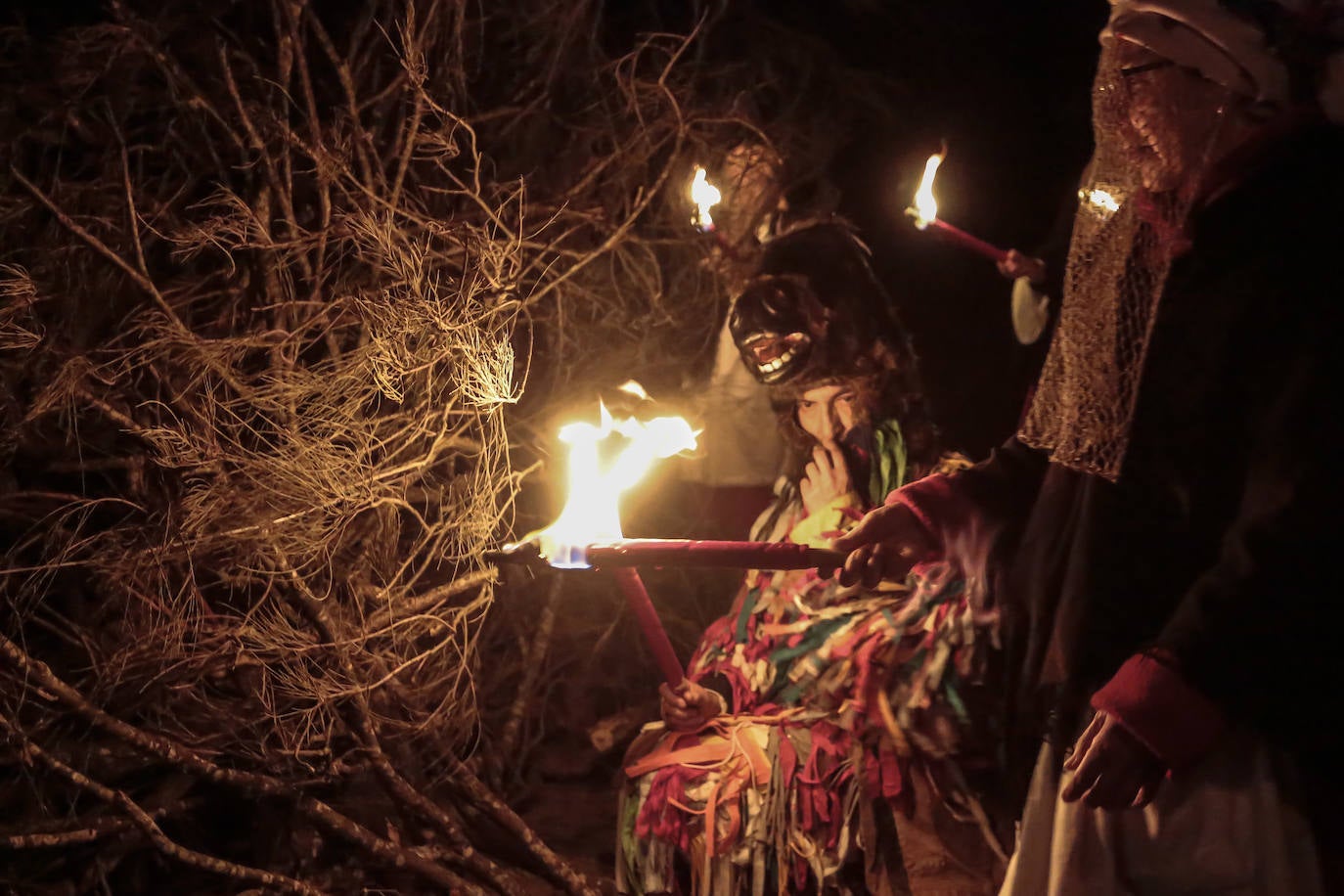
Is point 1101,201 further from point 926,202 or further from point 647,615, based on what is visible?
point 647,615

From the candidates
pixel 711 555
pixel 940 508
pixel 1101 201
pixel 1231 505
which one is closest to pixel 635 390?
pixel 940 508

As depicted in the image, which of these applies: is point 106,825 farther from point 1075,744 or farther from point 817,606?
point 1075,744

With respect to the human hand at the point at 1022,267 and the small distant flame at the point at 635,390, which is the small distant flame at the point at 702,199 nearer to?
the small distant flame at the point at 635,390

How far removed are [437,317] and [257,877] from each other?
1.59 m

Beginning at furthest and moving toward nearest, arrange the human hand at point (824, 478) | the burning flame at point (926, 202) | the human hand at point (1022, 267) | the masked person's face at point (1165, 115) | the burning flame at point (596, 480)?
1. the human hand at point (824, 478)
2. the burning flame at point (926, 202)
3. the human hand at point (1022, 267)
4. the burning flame at point (596, 480)
5. the masked person's face at point (1165, 115)

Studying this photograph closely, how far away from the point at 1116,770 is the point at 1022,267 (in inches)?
66.1

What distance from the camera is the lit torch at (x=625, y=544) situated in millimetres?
1887

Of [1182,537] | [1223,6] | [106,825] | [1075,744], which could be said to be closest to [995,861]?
[1075,744]

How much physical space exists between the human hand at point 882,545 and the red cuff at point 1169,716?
610 millimetres

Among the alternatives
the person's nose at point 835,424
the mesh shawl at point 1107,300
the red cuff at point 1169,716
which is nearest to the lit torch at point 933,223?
the person's nose at point 835,424

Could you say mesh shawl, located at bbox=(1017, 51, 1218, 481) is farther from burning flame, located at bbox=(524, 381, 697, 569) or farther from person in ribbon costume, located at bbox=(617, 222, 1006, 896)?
burning flame, located at bbox=(524, 381, 697, 569)

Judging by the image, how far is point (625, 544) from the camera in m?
1.97

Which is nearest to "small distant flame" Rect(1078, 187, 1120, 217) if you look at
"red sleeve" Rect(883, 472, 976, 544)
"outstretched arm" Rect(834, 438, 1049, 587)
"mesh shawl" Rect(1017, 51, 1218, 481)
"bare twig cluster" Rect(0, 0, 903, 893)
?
"mesh shawl" Rect(1017, 51, 1218, 481)

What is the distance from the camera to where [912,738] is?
2.46 meters
